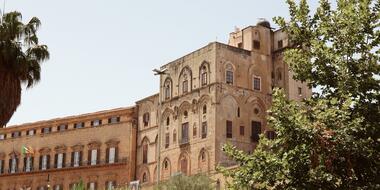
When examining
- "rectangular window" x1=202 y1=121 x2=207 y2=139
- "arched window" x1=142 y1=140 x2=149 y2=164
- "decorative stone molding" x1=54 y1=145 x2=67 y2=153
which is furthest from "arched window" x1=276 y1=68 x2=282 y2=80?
"decorative stone molding" x1=54 y1=145 x2=67 y2=153

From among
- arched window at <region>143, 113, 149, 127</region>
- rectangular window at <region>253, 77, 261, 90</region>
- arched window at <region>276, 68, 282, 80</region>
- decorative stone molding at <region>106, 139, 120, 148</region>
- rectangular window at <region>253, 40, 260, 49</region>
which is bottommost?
decorative stone molding at <region>106, 139, 120, 148</region>

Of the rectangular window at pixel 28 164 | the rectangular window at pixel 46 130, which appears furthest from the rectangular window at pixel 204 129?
the rectangular window at pixel 28 164

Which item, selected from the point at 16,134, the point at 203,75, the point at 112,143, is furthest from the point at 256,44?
the point at 16,134

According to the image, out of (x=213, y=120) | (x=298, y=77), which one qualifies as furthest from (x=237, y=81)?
(x=298, y=77)

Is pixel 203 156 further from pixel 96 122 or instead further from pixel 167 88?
pixel 96 122

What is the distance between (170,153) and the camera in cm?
5731

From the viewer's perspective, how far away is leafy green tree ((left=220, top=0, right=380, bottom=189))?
49.3ft

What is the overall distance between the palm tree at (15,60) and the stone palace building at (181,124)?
22.5 meters

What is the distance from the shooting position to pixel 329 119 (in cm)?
1496

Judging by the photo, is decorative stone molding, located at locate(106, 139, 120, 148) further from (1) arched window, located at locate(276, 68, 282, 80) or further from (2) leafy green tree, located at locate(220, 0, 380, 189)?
(2) leafy green tree, located at locate(220, 0, 380, 189)

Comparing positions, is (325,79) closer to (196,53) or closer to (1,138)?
(196,53)

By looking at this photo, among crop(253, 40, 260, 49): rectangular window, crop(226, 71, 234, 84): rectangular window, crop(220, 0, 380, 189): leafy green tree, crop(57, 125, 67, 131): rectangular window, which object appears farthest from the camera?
crop(57, 125, 67, 131): rectangular window

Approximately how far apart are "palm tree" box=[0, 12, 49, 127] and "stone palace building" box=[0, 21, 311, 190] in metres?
22.5

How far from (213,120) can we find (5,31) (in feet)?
89.8
